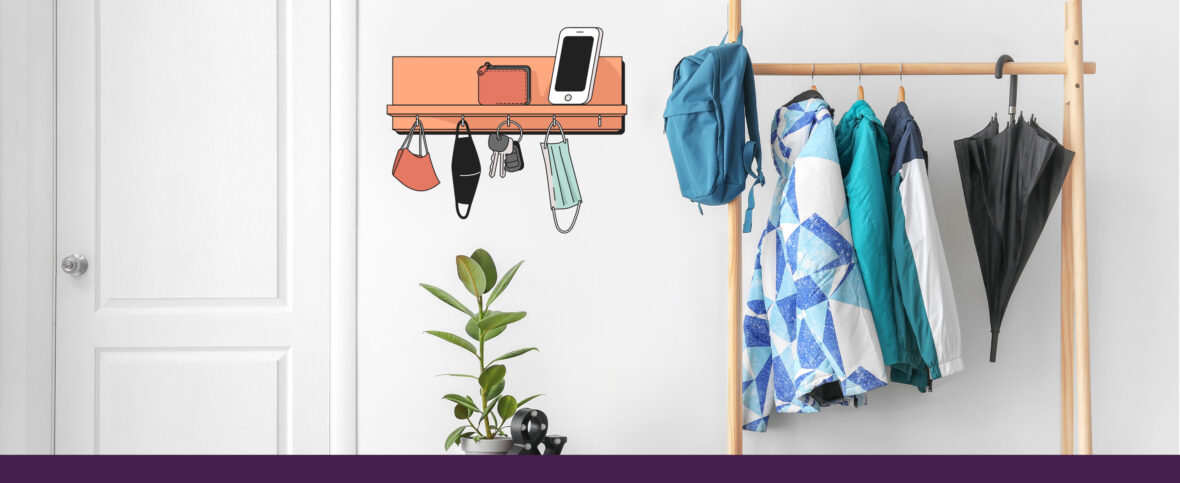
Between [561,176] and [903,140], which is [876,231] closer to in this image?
[903,140]

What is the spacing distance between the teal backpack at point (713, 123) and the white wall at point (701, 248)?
31 cm

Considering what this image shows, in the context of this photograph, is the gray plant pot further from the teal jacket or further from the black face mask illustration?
the teal jacket

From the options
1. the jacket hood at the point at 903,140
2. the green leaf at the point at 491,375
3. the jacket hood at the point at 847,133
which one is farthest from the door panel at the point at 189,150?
the jacket hood at the point at 903,140

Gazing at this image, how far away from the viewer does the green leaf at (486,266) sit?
1665 mm

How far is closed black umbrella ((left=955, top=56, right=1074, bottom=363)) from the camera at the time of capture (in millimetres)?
1601

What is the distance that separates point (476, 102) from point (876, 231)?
3.26 feet

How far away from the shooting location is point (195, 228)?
1.93 m

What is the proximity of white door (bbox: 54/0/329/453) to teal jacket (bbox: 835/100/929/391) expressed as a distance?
1270 mm

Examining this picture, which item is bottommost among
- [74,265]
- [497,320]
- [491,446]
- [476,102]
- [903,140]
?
[491,446]

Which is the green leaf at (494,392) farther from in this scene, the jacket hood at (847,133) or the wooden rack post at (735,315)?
the jacket hood at (847,133)

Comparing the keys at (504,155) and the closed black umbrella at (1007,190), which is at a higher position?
the keys at (504,155)

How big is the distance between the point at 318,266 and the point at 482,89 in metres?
0.61

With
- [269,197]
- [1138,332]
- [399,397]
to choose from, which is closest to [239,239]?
[269,197]

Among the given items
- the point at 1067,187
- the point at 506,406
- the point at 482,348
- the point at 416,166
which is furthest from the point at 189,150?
the point at 1067,187
